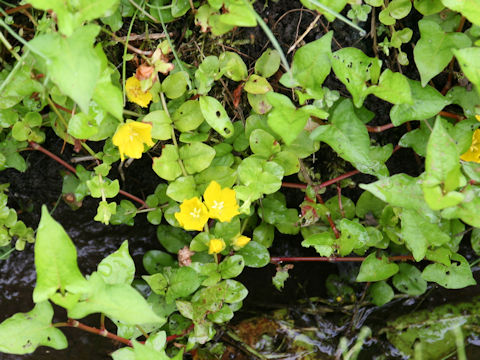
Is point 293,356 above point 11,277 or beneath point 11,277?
beneath

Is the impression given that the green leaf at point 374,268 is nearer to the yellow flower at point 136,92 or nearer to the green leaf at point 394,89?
the green leaf at point 394,89

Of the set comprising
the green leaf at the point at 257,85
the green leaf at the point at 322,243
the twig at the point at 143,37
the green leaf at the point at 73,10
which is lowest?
the green leaf at the point at 322,243

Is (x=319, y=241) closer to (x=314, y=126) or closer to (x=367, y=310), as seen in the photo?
(x=314, y=126)

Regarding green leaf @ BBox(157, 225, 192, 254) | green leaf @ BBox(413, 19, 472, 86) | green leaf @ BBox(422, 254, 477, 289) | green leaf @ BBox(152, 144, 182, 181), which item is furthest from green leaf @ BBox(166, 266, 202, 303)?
green leaf @ BBox(413, 19, 472, 86)

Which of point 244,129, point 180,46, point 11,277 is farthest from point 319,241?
point 11,277

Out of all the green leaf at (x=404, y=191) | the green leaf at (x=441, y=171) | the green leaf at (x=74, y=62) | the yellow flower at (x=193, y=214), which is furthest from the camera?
the yellow flower at (x=193, y=214)

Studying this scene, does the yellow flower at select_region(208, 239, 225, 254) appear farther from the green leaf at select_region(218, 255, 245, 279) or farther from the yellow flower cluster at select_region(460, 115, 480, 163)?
the yellow flower cluster at select_region(460, 115, 480, 163)

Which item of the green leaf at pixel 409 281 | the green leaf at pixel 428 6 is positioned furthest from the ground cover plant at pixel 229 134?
the green leaf at pixel 409 281

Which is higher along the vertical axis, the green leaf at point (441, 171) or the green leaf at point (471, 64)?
the green leaf at point (471, 64)
